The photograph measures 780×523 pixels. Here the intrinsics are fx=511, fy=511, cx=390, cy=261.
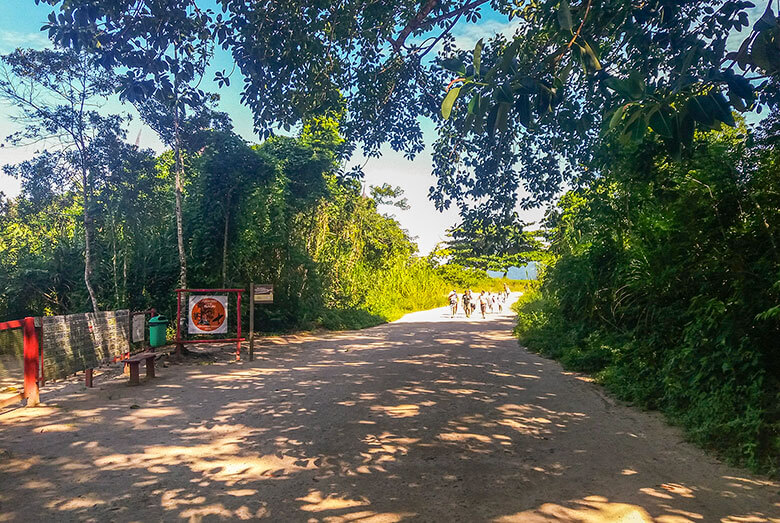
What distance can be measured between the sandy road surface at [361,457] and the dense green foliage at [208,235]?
293 inches

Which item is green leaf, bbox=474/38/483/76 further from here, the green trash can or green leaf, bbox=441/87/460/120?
the green trash can

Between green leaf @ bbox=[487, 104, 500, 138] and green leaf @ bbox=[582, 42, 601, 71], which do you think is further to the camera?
green leaf @ bbox=[582, 42, 601, 71]

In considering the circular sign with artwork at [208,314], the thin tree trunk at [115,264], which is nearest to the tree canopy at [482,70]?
the circular sign with artwork at [208,314]

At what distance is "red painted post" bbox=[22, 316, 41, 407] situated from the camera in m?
7.27

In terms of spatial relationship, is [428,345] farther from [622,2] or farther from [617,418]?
[622,2]

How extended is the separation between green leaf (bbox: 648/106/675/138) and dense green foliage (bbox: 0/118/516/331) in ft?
32.9

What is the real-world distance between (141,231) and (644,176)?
1542cm

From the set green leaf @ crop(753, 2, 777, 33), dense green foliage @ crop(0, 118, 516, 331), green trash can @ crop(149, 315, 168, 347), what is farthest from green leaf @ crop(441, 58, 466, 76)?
green trash can @ crop(149, 315, 168, 347)

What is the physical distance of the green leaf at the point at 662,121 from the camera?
147 inches

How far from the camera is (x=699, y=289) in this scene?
6.77 m

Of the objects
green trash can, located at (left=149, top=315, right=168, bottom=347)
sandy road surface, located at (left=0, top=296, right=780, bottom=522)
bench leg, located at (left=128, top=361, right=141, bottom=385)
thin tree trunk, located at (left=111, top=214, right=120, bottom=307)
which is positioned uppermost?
thin tree trunk, located at (left=111, top=214, right=120, bottom=307)

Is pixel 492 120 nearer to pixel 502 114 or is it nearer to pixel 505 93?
pixel 502 114

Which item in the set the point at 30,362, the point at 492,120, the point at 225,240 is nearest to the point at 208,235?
the point at 225,240

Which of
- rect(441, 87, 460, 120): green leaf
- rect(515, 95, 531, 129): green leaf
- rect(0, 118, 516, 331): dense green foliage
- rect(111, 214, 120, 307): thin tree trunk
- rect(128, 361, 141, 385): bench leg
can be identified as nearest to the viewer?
rect(441, 87, 460, 120): green leaf
